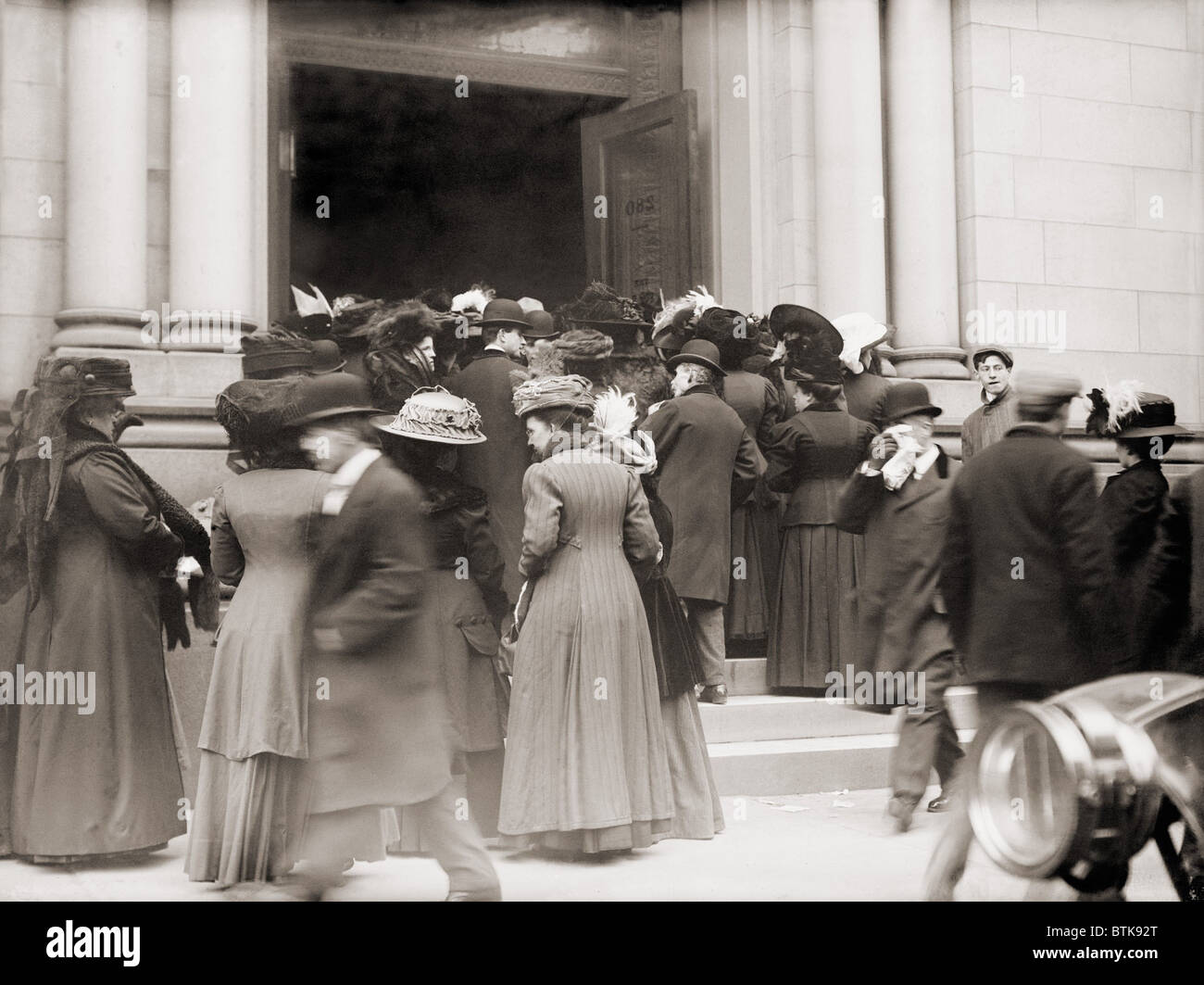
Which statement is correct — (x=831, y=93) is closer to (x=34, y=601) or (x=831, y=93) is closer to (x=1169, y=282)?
(x=1169, y=282)

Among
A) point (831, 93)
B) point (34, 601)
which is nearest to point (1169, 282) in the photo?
point (831, 93)

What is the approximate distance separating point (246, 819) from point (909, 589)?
3.13m

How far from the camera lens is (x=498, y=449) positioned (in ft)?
24.5

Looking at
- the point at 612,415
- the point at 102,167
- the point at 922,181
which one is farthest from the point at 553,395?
the point at 922,181

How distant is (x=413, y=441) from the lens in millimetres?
6004

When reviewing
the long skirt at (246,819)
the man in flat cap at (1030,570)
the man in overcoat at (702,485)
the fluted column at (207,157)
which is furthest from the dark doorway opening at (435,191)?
the long skirt at (246,819)

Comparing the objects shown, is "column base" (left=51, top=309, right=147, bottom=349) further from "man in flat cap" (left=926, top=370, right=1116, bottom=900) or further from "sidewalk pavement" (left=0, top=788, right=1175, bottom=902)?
"man in flat cap" (left=926, top=370, right=1116, bottom=900)

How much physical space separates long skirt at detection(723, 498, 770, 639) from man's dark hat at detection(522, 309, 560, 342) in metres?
1.55

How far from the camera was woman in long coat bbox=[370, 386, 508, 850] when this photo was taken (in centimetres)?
600

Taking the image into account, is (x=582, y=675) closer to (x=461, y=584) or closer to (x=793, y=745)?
(x=461, y=584)

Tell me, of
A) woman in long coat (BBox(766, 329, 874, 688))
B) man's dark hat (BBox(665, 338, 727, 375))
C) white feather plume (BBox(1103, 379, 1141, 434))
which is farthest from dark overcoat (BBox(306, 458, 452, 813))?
white feather plume (BBox(1103, 379, 1141, 434))

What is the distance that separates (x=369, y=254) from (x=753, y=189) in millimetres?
7707

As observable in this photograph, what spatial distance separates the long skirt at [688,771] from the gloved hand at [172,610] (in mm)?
2239

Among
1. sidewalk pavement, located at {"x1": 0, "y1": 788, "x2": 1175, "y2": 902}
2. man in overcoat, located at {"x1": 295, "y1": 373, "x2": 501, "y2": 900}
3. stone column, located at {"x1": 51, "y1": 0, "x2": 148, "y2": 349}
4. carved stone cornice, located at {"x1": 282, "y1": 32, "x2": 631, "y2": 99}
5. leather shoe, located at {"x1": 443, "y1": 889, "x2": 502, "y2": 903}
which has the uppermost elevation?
carved stone cornice, located at {"x1": 282, "y1": 32, "x2": 631, "y2": 99}
